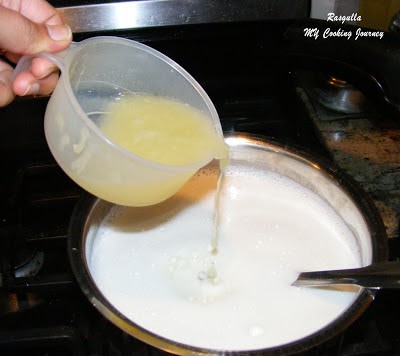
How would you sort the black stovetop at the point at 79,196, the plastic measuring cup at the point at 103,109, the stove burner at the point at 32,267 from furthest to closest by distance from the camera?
the stove burner at the point at 32,267
the black stovetop at the point at 79,196
the plastic measuring cup at the point at 103,109

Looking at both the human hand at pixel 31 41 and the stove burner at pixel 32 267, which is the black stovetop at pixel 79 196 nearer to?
the stove burner at pixel 32 267

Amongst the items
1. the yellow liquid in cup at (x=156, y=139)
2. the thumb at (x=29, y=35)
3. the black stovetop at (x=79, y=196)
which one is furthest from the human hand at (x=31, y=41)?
the black stovetop at (x=79, y=196)

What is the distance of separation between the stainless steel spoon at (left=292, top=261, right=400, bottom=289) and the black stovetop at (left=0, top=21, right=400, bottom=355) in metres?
0.08

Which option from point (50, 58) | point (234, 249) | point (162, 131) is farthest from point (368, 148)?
point (50, 58)

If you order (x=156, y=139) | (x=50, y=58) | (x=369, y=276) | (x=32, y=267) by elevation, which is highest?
(x=50, y=58)

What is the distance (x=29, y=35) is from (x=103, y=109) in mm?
144

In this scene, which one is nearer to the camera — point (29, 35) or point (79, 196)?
point (29, 35)

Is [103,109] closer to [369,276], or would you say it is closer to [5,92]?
[5,92]

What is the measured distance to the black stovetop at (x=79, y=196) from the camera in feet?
2.62

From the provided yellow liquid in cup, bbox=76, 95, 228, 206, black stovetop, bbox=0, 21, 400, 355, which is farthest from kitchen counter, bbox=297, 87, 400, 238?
yellow liquid in cup, bbox=76, 95, 228, 206

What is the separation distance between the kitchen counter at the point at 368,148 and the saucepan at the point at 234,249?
0.42ft

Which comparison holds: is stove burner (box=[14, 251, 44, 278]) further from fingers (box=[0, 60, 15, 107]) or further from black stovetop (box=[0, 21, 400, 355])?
fingers (box=[0, 60, 15, 107])

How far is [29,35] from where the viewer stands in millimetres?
767

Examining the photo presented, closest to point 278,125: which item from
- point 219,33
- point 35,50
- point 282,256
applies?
point 219,33
